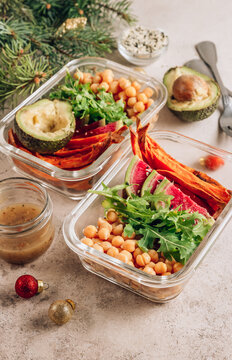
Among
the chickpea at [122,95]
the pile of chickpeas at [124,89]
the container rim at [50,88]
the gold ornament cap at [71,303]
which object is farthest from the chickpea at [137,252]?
the chickpea at [122,95]

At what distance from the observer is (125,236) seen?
5.32 ft

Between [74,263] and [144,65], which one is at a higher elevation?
[144,65]

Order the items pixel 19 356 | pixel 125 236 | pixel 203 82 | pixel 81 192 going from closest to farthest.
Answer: pixel 19 356, pixel 125 236, pixel 81 192, pixel 203 82

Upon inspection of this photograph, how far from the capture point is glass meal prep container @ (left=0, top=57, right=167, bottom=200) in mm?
1800

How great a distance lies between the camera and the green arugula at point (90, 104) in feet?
6.44

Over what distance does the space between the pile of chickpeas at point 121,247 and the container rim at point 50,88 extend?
0.22 metres

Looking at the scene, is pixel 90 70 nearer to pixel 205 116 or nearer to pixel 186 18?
pixel 205 116

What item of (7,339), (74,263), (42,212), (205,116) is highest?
(205,116)

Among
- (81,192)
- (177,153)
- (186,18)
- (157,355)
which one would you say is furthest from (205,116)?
(157,355)

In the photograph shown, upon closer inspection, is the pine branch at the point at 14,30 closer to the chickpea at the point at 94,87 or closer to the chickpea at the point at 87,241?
the chickpea at the point at 94,87

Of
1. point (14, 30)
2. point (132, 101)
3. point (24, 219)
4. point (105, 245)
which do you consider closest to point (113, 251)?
point (105, 245)

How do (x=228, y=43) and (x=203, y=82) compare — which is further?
(x=228, y=43)

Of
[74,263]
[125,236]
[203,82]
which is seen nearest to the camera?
[125,236]

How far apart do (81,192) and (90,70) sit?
28.7 inches
